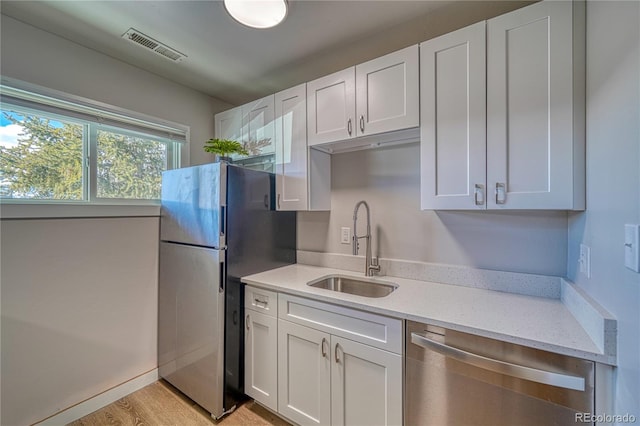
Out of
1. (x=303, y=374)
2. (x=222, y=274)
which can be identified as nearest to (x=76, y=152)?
(x=222, y=274)

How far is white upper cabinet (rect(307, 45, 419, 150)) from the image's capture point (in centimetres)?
149

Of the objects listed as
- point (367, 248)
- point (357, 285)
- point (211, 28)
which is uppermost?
point (211, 28)

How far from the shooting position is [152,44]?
5.87 ft

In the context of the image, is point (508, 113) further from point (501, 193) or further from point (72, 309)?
point (72, 309)

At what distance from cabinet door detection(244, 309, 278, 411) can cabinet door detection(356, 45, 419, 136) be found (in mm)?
1372

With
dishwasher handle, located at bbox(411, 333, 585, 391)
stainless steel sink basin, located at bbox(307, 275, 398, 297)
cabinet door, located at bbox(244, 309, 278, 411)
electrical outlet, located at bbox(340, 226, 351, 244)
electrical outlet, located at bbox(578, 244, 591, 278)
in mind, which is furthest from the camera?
electrical outlet, located at bbox(340, 226, 351, 244)

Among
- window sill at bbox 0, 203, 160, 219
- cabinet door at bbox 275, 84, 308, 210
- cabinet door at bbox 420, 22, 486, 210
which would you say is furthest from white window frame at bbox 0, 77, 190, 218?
cabinet door at bbox 420, 22, 486, 210

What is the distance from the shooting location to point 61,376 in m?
1.68

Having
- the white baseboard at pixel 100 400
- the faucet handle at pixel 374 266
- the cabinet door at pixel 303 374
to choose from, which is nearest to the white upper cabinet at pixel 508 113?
the faucet handle at pixel 374 266

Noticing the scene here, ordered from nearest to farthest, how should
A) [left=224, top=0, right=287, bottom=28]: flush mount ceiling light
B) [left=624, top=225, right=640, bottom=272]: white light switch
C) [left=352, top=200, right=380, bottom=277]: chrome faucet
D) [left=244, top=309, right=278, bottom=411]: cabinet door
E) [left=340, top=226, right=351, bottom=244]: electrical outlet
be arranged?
1. [left=624, top=225, right=640, bottom=272]: white light switch
2. [left=224, top=0, right=287, bottom=28]: flush mount ceiling light
3. [left=244, top=309, right=278, bottom=411]: cabinet door
4. [left=352, top=200, right=380, bottom=277]: chrome faucet
5. [left=340, top=226, right=351, bottom=244]: electrical outlet

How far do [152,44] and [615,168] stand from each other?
252cm

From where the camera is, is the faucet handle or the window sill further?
the faucet handle

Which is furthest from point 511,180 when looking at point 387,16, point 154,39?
point 154,39

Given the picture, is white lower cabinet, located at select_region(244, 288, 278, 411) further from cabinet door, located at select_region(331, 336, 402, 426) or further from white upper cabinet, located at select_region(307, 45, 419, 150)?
white upper cabinet, located at select_region(307, 45, 419, 150)
